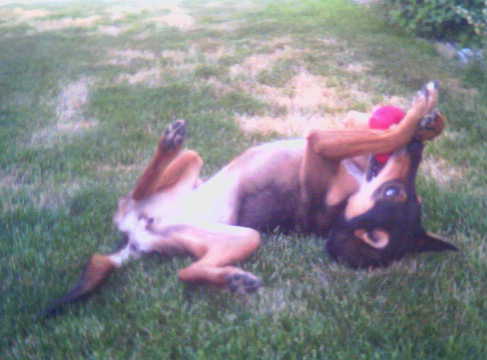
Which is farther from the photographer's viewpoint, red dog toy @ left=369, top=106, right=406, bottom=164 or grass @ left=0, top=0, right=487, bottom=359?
red dog toy @ left=369, top=106, right=406, bottom=164

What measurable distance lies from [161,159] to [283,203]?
74 cm

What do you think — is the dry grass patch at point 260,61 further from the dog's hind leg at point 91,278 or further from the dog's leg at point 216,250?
the dog's hind leg at point 91,278

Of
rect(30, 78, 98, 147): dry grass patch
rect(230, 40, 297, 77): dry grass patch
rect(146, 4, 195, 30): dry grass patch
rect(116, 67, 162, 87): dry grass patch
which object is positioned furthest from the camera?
rect(146, 4, 195, 30): dry grass patch

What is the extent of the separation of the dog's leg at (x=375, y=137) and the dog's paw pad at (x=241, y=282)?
753 mm

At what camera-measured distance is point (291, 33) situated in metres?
9.90

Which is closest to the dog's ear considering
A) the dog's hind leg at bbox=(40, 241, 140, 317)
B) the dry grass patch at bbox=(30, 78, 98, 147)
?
the dog's hind leg at bbox=(40, 241, 140, 317)

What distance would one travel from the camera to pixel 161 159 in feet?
9.93

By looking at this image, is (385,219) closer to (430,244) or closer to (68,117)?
(430,244)

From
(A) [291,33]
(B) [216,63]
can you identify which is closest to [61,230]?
(B) [216,63]

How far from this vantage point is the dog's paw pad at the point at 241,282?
8.42ft

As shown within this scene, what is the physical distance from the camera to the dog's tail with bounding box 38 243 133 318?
255 centimetres

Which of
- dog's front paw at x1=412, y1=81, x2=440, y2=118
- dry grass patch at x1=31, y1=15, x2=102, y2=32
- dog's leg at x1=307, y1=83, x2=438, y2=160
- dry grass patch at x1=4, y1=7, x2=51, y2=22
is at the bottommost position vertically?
dry grass patch at x1=31, y1=15, x2=102, y2=32

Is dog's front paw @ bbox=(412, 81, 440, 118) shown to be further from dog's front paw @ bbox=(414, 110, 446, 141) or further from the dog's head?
the dog's head

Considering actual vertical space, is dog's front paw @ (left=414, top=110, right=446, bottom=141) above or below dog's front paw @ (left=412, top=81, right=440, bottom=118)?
below
